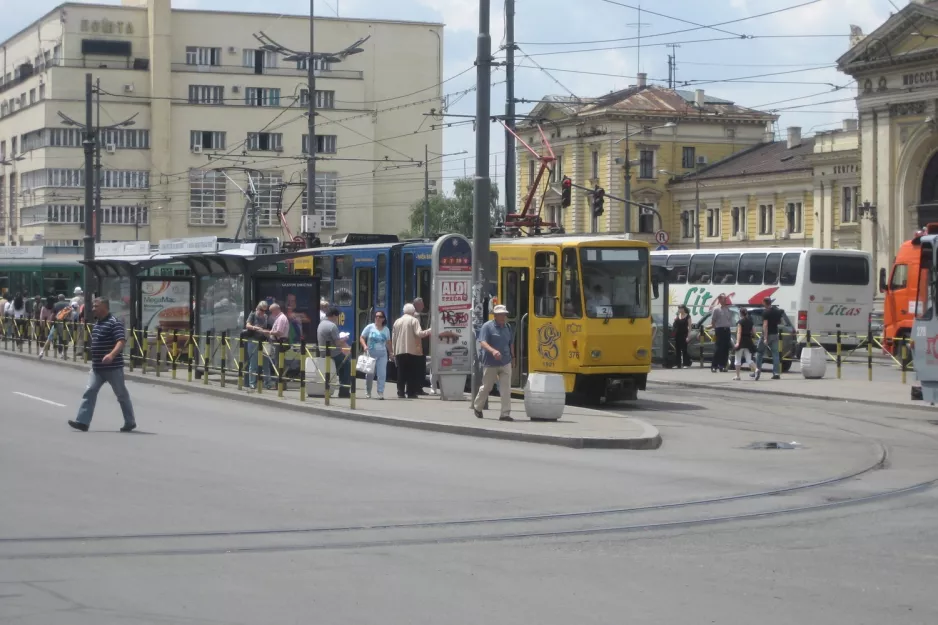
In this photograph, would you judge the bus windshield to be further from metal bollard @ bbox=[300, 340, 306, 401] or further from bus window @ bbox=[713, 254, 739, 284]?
bus window @ bbox=[713, 254, 739, 284]

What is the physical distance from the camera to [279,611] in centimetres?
794

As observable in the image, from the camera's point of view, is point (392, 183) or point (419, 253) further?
point (392, 183)

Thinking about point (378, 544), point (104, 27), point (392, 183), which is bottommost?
point (378, 544)

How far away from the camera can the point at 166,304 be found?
3164 cm

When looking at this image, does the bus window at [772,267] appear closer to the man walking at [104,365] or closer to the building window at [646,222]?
the man walking at [104,365]

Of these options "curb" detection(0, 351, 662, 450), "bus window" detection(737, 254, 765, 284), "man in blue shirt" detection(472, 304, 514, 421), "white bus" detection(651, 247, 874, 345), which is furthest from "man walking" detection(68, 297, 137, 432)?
"bus window" detection(737, 254, 765, 284)

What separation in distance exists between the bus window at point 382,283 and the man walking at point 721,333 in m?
9.19

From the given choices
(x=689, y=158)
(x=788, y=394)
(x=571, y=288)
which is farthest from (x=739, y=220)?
(x=571, y=288)

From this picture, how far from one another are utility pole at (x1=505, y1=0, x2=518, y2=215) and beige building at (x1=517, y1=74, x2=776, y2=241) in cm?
5452

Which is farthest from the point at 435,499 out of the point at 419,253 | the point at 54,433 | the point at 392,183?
Answer: the point at 392,183

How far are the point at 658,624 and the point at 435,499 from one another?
Answer: 5357 millimetres

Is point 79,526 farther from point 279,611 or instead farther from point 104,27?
point 104,27

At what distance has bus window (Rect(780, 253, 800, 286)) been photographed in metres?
44.9

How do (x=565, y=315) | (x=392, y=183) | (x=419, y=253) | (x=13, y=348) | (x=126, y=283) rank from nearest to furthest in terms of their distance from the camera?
1. (x=565, y=315)
2. (x=419, y=253)
3. (x=126, y=283)
4. (x=13, y=348)
5. (x=392, y=183)
